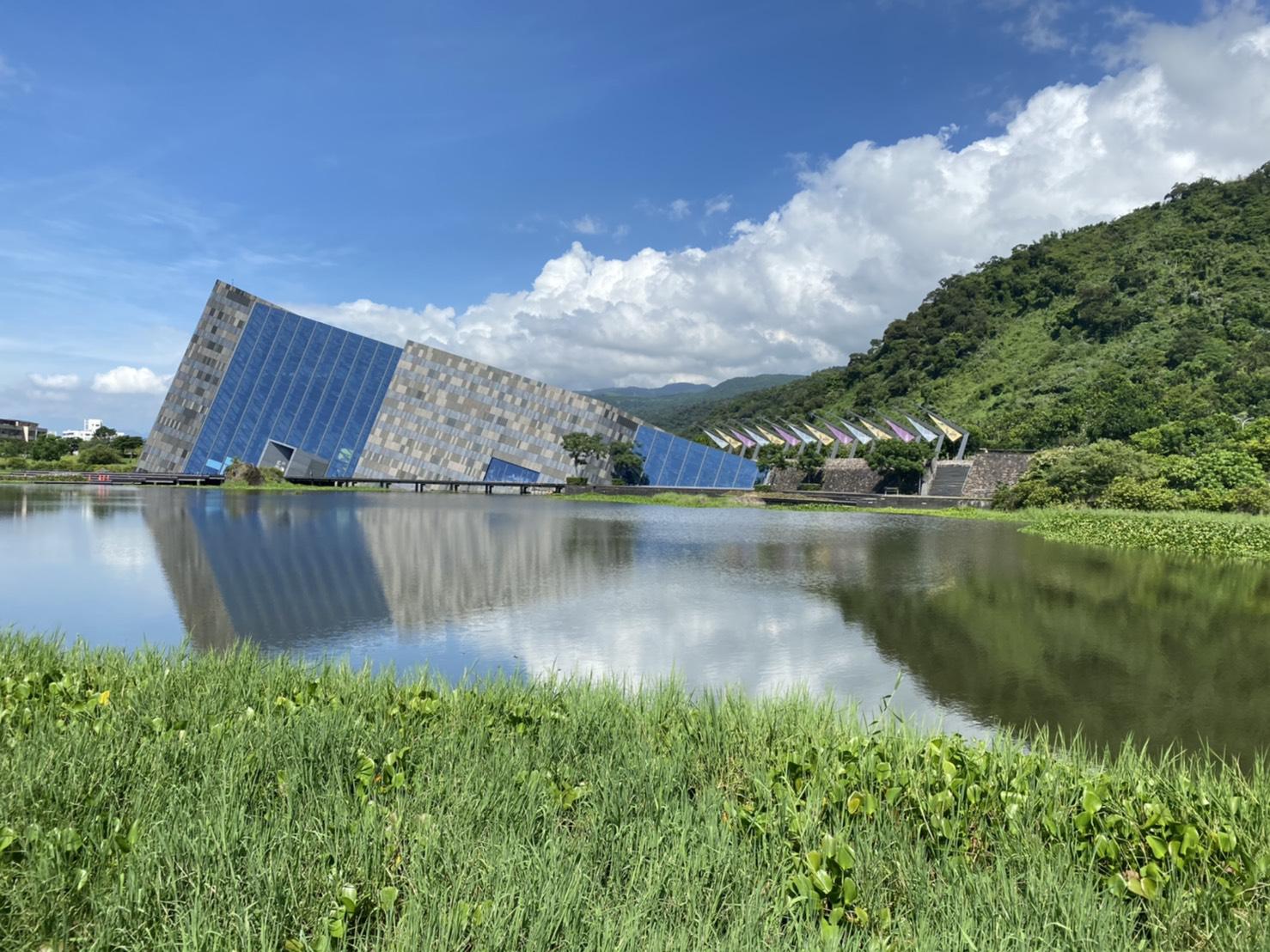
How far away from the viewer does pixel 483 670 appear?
8.95m

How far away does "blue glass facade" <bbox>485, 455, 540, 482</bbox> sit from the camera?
72887 millimetres

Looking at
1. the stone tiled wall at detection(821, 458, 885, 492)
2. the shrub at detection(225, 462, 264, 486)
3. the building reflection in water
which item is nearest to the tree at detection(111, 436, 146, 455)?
the shrub at detection(225, 462, 264, 486)

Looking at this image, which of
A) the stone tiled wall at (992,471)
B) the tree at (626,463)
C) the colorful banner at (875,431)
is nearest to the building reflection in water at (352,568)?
the stone tiled wall at (992,471)

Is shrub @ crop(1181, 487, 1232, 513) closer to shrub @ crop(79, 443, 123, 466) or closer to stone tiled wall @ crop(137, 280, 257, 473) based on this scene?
stone tiled wall @ crop(137, 280, 257, 473)

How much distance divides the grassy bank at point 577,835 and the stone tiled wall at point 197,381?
70.7 metres

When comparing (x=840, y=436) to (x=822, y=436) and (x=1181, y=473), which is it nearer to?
(x=822, y=436)

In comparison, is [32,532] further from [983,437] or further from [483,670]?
[983,437]

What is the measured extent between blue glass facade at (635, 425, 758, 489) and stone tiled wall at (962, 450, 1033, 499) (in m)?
21.9

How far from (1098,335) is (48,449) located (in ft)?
413

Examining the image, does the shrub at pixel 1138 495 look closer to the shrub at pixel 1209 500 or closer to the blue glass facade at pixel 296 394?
the shrub at pixel 1209 500

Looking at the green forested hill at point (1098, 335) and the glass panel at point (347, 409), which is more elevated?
the green forested hill at point (1098, 335)

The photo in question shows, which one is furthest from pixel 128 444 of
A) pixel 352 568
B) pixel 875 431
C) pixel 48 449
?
pixel 352 568

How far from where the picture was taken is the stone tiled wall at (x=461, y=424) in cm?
7188

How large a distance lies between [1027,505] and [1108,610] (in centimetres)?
3691
